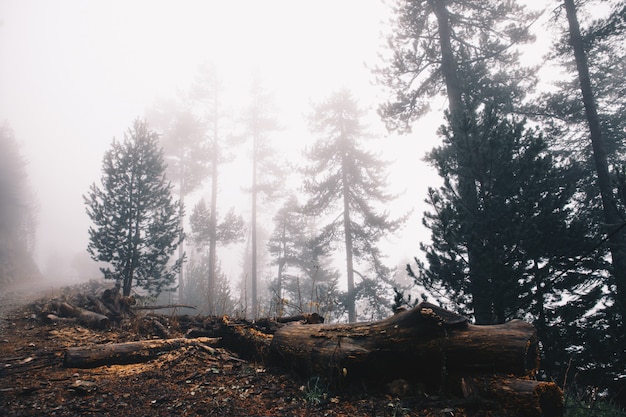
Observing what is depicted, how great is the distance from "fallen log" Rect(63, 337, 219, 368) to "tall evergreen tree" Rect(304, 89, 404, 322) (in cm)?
1340

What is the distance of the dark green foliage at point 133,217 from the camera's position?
1212cm

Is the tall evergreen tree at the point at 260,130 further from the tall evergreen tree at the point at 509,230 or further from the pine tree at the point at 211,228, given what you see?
the tall evergreen tree at the point at 509,230

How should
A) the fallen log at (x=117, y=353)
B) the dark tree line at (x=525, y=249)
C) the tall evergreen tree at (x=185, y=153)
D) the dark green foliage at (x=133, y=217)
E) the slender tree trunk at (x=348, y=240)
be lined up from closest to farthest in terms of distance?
the fallen log at (x=117, y=353) → the dark tree line at (x=525, y=249) → the dark green foliage at (x=133, y=217) → the slender tree trunk at (x=348, y=240) → the tall evergreen tree at (x=185, y=153)

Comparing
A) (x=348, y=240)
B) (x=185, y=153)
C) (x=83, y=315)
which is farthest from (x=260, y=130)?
(x=83, y=315)

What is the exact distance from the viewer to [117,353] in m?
4.03

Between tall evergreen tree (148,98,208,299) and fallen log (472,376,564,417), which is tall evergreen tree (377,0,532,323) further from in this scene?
tall evergreen tree (148,98,208,299)

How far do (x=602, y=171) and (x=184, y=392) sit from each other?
10.9 meters

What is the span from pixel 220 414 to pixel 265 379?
83 centimetres

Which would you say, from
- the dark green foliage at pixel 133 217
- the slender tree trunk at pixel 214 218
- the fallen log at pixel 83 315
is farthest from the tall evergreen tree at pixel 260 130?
the fallen log at pixel 83 315

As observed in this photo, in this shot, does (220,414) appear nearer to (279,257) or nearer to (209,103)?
(279,257)

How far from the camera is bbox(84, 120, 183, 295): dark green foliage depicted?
1212cm

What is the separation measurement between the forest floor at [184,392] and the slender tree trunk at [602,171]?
619 centimetres

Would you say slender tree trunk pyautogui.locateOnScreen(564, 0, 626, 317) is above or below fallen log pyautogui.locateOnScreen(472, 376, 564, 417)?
above

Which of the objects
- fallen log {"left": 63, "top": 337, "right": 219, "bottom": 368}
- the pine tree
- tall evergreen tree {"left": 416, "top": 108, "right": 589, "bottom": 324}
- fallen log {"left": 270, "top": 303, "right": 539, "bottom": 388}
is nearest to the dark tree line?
tall evergreen tree {"left": 416, "top": 108, "right": 589, "bottom": 324}
